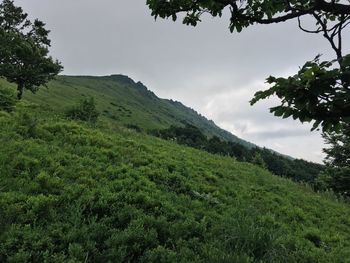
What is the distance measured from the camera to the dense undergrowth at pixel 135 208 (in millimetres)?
8867

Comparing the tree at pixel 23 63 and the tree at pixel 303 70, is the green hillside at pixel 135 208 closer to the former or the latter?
the tree at pixel 303 70

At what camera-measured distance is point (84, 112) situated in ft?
89.9

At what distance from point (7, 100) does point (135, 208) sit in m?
13.9

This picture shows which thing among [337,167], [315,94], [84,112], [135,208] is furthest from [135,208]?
[337,167]

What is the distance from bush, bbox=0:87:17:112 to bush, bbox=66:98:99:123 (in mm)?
4163

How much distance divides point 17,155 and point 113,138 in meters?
7.26

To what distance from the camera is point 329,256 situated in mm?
11211

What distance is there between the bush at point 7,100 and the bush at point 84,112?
416 centimetres

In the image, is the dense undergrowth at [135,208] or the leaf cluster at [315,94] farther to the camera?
the dense undergrowth at [135,208]

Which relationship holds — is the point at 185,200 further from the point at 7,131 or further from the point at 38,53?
the point at 38,53

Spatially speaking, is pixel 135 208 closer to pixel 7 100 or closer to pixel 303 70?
pixel 303 70

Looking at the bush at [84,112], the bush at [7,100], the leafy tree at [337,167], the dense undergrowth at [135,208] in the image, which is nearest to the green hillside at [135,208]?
the dense undergrowth at [135,208]

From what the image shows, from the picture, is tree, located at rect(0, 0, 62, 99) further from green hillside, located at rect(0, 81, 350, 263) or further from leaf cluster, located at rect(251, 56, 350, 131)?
leaf cluster, located at rect(251, 56, 350, 131)

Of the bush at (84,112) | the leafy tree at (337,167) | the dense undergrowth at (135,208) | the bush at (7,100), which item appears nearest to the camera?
the dense undergrowth at (135,208)
